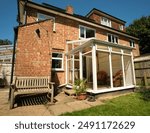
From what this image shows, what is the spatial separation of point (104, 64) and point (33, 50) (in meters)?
7.21

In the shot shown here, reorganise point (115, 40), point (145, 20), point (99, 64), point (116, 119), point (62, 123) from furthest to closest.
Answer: point (145, 20), point (115, 40), point (99, 64), point (116, 119), point (62, 123)

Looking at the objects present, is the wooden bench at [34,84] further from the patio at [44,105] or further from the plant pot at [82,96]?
the plant pot at [82,96]

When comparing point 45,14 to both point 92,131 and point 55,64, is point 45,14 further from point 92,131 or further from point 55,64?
point 92,131

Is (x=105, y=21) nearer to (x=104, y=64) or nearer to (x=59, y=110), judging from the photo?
(x=104, y=64)

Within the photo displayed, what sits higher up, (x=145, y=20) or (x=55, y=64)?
(x=145, y=20)

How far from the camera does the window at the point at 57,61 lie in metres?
9.12

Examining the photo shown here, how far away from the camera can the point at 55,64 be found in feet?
30.1

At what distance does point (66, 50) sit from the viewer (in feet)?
32.3

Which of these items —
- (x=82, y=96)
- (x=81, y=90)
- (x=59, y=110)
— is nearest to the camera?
(x=59, y=110)

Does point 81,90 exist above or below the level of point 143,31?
below

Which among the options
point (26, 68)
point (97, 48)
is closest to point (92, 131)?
point (97, 48)

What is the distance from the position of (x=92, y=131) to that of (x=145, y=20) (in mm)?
29893

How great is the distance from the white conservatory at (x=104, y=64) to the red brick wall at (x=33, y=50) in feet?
6.89

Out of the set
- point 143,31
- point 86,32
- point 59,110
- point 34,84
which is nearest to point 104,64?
point 86,32
